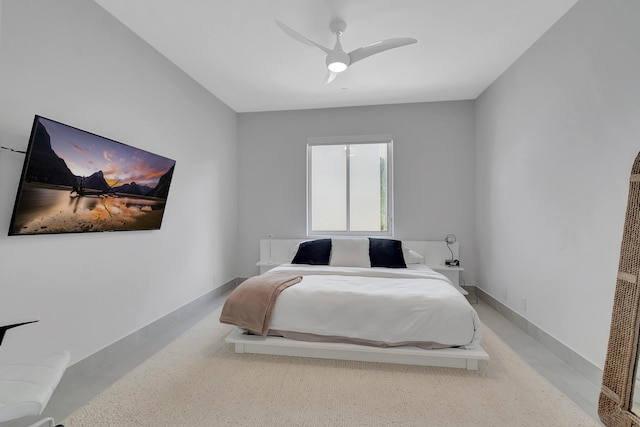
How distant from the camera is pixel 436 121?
4.51m

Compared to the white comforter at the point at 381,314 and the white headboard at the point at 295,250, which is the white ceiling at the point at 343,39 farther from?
the white comforter at the point at 381,314

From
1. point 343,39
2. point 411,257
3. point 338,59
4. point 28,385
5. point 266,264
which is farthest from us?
point 266,264

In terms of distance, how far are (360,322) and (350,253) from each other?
1.62 m

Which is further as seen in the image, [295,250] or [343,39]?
[295,250]

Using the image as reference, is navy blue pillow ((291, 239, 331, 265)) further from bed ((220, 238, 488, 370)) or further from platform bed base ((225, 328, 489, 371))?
platform bed base ((225, 328, 489, 371))

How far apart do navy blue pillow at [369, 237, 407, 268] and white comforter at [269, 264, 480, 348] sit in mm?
1113

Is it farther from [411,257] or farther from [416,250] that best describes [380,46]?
[416,250]

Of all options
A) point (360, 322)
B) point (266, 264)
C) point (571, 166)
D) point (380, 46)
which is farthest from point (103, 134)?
point (571, 166)

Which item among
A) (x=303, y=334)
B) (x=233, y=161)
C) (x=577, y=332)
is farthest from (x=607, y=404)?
(x=233, y=161)

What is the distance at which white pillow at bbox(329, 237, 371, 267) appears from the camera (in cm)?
396

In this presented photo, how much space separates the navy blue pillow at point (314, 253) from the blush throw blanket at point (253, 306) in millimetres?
1306

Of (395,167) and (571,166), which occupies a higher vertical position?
(395,167)

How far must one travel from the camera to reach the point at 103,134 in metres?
2.42

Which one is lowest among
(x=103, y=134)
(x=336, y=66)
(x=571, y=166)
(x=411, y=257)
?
(x=411, y=257)
